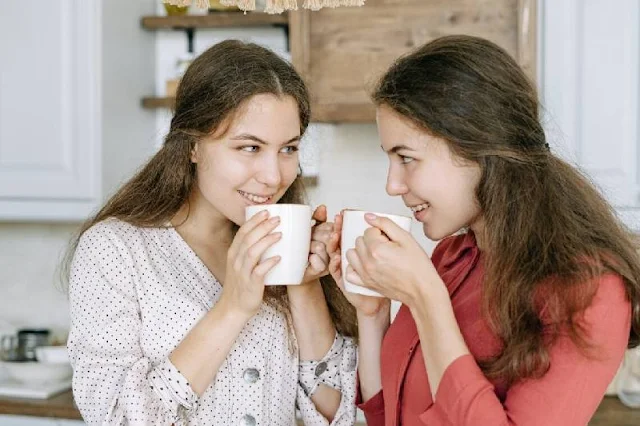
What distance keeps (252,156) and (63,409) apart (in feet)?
4.20

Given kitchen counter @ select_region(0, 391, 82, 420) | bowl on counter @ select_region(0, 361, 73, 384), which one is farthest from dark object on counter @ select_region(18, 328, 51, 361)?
kitchen counter @ select_region(0, 391, 82, 420)

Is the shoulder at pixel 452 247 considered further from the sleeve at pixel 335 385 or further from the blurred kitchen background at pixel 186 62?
the blurred kitchen background at pixel 186 62

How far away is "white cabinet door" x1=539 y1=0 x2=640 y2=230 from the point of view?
2131 mm

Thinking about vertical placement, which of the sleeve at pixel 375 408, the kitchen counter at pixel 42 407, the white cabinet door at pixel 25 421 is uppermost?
the sleeve at pixel 375 408

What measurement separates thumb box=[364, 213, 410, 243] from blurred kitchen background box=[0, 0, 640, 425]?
802 mm

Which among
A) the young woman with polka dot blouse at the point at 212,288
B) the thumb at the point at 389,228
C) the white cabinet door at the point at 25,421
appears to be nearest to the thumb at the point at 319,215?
the young woman with polka dot blouse at the point at 212,288

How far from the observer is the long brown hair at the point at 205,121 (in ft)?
4.33

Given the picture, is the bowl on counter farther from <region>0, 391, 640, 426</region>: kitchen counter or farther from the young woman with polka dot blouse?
the young woman with polka dot blouse

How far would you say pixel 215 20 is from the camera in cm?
251

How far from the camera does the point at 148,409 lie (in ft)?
3.91

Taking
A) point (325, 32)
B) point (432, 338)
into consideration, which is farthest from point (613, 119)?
point (432, 338)

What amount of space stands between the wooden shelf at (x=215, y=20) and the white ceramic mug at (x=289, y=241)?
4.30 ft

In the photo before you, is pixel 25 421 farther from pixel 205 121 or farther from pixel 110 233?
pixel 205 121

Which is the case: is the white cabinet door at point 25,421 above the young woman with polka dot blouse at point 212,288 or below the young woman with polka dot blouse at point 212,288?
below
